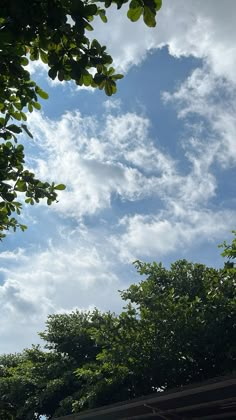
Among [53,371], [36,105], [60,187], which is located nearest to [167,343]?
[53,371]

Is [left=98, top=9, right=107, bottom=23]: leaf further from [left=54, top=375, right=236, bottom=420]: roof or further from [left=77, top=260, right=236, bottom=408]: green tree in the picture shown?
[left=77, top=260, right=236, bottom=408]: green tree

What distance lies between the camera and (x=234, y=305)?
14195mm

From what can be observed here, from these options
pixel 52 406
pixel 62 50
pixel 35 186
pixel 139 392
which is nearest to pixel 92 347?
pixel 52 406

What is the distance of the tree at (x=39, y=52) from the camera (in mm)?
2990

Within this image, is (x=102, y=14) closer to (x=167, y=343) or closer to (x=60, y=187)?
(x=60, y=187)

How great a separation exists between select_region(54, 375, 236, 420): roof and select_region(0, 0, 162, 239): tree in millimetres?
4542

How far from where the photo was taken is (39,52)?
3.64 m

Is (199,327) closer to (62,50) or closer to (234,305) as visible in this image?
(234,305)

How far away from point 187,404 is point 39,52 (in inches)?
292

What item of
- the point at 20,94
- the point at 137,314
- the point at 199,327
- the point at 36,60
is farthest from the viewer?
the point at 137,314

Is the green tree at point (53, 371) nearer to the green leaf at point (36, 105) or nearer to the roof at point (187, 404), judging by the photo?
the roof at point (187, 404)

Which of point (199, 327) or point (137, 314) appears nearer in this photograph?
point (199, 327)

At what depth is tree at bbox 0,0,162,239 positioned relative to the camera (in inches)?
118

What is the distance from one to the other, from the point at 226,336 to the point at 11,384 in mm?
12542
